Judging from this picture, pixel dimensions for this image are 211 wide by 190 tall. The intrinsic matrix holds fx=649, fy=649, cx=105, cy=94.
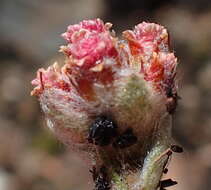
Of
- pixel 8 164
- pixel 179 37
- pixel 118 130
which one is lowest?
pixel 118 130

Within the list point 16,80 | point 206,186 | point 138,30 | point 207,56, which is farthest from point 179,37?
point 138,30

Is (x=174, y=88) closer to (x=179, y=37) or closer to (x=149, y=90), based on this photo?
(x=149, y=90)

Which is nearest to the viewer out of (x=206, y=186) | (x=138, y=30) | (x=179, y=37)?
(x=138, y=30)

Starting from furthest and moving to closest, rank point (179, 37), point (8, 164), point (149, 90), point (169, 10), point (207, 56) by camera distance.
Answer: point (169, 10) < point (179, 37) < point (207, 56) < point (8, 164) < point (149, 90)

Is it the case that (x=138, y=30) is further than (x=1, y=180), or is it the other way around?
(x=1, y=180)

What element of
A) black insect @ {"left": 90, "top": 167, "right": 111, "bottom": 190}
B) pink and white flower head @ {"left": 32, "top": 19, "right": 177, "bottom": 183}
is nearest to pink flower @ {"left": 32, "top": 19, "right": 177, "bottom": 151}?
pink and white flower head @ {"left": 32, "top": 19, "right": 177, "bottom": 183}

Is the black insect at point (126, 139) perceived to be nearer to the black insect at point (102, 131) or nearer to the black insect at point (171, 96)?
the black insect at point (102, 131)

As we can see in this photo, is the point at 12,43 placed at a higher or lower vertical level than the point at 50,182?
higher
